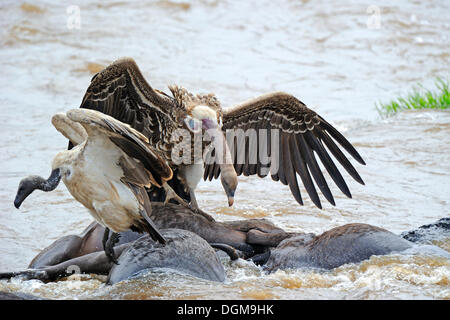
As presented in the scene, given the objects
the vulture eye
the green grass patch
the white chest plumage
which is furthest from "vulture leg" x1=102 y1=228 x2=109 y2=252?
the green grass patch

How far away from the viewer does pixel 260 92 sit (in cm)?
1135

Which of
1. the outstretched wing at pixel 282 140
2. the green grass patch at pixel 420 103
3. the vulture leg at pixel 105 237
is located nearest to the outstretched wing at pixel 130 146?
the vulture leg at pixel 105 237

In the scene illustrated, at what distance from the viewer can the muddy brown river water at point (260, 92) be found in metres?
4.89

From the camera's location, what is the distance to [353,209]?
7199 mm

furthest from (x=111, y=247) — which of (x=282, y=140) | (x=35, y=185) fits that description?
(x=282, y=140)

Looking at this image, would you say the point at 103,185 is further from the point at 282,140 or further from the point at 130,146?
the point at 282,140

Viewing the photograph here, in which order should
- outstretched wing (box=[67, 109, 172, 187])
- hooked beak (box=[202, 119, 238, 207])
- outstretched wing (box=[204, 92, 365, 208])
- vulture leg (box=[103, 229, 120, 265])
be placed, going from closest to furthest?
outstretched wing (box=[67, 109, 172, 187]) < vulture leg (box=[103, 229, 120, 265]) < hooked beak (box=[202, 119, 238, 207]) < outstretched wing (box=[204, 92, 365, 208])

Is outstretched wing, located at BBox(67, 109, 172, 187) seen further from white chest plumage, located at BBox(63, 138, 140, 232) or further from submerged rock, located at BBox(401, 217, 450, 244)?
submerged rock, located at BBox(401, 217, 450, 244)

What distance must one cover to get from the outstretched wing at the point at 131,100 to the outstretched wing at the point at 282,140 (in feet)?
1.97

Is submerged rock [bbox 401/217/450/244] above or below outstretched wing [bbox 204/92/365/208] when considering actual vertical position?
below

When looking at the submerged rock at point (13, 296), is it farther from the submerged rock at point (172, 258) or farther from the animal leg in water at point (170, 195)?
the animal leg in water at point (170, 195)

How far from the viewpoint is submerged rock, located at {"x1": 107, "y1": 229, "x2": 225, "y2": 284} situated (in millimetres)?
4828

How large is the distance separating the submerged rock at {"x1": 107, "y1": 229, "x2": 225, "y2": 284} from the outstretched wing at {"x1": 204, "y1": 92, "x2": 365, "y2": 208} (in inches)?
70.1
